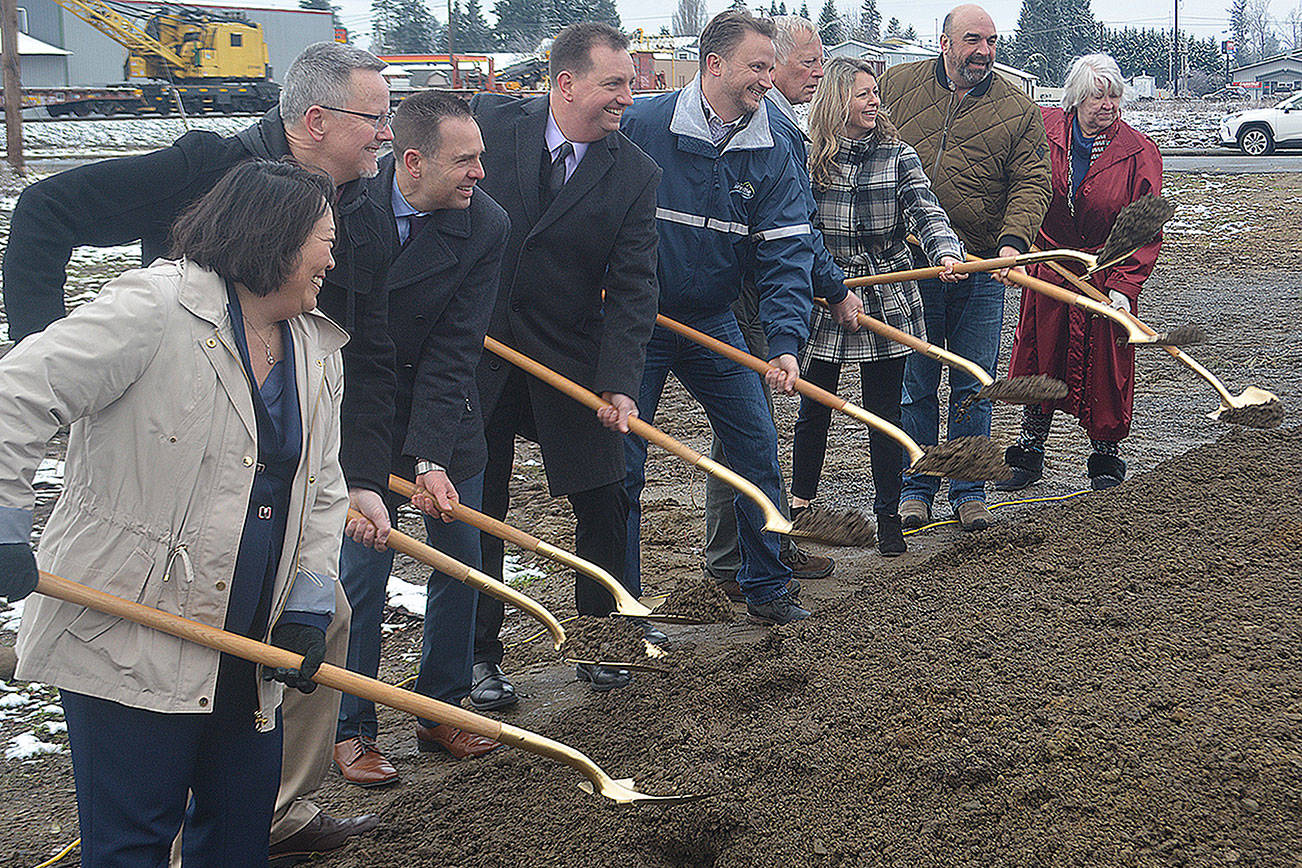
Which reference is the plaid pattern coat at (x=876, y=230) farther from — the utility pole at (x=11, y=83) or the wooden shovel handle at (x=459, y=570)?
the utility pole at (x=11, y=83)

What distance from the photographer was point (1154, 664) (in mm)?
3074

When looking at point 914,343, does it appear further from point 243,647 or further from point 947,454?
point 243,647

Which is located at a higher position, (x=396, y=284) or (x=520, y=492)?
(x=396, y=284)

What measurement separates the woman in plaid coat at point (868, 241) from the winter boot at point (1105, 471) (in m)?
1.27

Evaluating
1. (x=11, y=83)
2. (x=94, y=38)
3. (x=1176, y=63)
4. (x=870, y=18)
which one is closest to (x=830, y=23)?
(x=870, y=18)

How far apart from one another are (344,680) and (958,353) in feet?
12.2

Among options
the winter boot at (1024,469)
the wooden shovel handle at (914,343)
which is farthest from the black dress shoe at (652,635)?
the winter boot at (1024,469)

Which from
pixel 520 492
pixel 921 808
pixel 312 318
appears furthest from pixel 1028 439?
pixel 312 318

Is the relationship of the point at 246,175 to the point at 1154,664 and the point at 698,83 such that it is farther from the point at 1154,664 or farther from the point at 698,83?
the point at 1154,664

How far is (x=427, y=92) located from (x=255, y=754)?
5.87 ft

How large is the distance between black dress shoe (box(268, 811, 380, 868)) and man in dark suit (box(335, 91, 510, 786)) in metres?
0.31

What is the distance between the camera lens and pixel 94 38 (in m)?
41.8

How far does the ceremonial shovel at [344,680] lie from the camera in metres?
2.02

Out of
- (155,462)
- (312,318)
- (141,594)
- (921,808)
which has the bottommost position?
(921,808)
